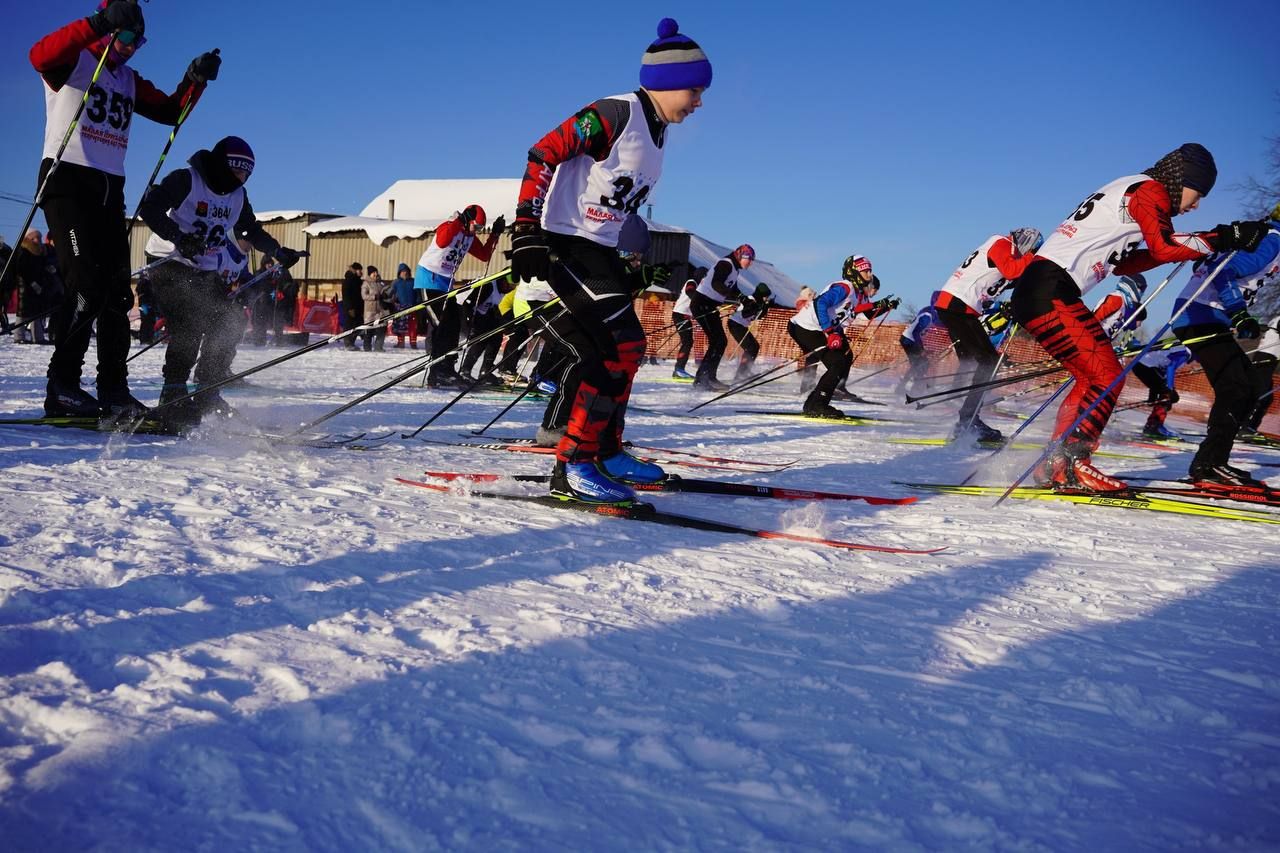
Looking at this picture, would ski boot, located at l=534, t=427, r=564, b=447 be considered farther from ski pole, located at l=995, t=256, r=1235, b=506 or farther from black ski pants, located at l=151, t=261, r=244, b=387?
ski pole, located at l=995, t=256, r=1235, b=506

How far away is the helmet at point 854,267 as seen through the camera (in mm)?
10562

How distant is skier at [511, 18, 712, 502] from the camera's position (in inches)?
143

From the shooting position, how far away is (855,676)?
1924 mm

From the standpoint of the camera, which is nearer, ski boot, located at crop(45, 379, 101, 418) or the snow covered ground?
the snow covered ground

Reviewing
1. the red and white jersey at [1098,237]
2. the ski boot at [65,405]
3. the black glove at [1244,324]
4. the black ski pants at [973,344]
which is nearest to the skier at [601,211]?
the red and white jersey at [1098,237]

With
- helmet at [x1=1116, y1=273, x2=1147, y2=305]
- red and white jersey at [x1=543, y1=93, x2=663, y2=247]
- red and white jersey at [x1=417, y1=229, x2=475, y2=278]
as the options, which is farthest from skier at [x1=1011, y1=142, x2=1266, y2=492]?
red and white jersey at [x1=417, y1=229, x2=475, y2=278]

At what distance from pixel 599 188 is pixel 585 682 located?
8.12 ft

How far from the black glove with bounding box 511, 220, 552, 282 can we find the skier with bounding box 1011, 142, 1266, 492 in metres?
2.81

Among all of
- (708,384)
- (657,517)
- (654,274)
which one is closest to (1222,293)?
(654,274)

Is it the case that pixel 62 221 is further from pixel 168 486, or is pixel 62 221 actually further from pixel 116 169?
pixel 168 486

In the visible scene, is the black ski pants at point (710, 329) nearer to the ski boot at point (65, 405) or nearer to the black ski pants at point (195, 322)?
the black ski pants at point (195, 322)

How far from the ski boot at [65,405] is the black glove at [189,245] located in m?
0.90

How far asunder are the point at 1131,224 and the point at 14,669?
4.95 m

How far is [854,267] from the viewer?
1062cm
